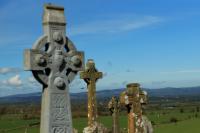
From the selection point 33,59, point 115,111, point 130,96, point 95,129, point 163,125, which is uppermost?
point 33,59

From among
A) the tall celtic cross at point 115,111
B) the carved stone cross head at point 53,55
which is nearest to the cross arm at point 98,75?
the tall celtic cross at point 115,111

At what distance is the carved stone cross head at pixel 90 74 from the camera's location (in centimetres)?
1816

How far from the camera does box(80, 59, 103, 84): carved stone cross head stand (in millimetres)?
18156

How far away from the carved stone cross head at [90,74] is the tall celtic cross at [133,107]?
4439 mm

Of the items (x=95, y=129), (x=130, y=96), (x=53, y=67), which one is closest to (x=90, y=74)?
(x=95, y=129)

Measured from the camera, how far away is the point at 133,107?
13672 mm

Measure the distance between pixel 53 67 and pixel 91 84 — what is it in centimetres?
890

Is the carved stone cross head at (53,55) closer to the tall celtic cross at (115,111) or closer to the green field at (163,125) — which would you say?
the tall celtic cross at (115,111)

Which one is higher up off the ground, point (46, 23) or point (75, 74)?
point (46, 23)

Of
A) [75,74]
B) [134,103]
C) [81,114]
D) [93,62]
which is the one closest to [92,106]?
[93,62]

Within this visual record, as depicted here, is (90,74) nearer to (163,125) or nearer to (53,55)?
(53,55)

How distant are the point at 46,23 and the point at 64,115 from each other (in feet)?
5.37

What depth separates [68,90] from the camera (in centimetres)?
939

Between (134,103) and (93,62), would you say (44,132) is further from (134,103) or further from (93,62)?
(93,62)
